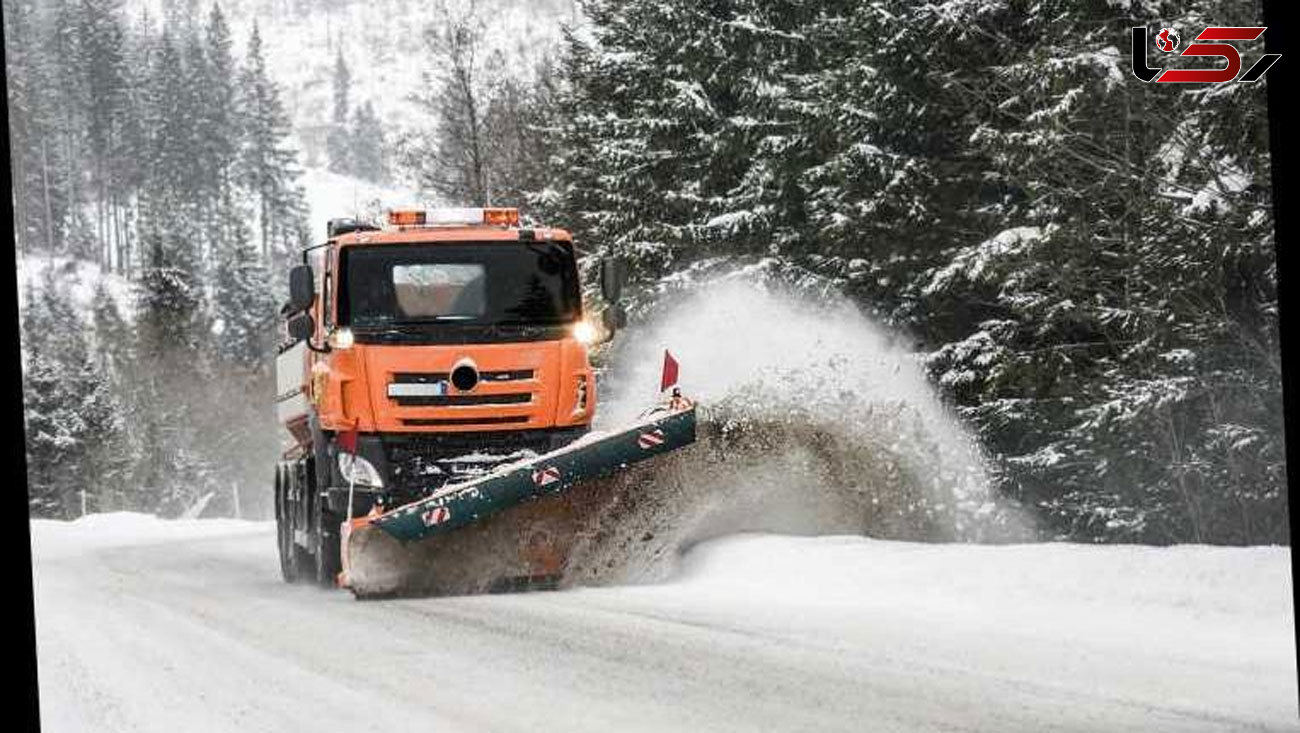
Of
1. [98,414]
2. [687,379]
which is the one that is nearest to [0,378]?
[687,379]

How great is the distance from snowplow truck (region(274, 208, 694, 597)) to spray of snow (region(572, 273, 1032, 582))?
501mm

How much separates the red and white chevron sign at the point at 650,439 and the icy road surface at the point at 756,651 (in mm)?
935

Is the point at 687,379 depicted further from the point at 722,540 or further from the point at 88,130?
the point at 88,130

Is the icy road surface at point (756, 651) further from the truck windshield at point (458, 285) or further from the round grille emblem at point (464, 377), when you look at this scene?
the truck windshield at point (458, 285)

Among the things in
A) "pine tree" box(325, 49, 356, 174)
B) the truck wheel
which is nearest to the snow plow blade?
the truck wheel

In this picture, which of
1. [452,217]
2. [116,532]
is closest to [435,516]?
[452,217]

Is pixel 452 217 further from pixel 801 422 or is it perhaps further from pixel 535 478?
pixel 801 422

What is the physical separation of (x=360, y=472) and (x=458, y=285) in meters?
1.46

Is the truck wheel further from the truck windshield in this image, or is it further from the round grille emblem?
the round grille emblem

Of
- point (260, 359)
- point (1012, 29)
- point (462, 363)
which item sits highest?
point (1012, 29)

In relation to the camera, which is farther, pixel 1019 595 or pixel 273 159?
pixel 273 159

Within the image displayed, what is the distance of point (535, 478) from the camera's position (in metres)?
10.5

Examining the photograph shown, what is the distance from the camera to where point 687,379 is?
20.2 m

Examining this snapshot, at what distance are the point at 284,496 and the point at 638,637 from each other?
7.49 m
